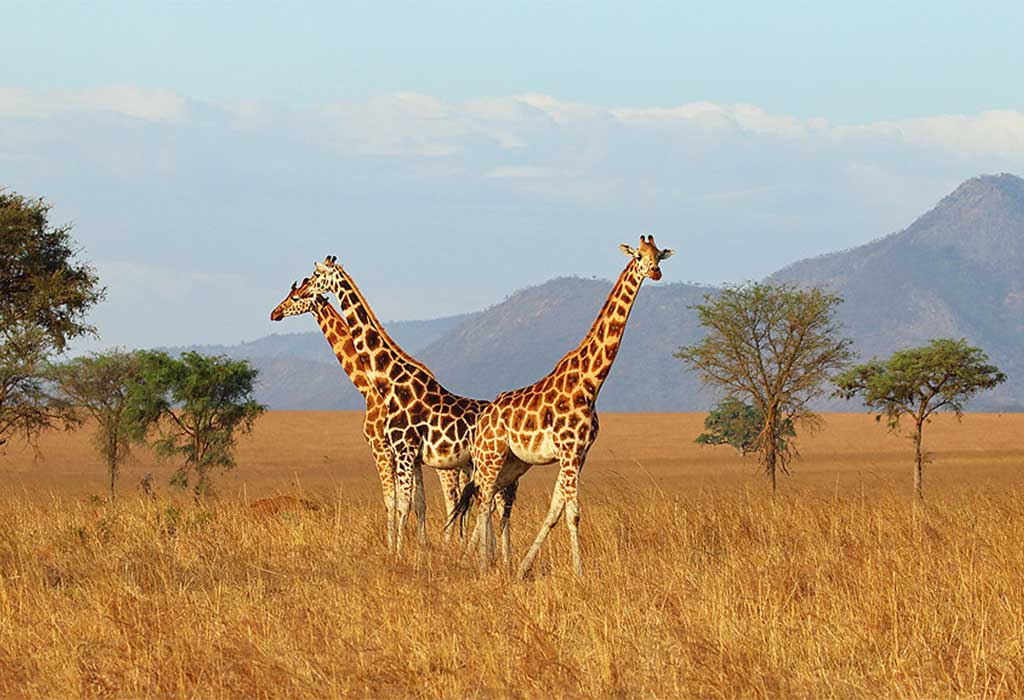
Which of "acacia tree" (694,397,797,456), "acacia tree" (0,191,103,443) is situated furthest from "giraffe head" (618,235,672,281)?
"acacia tree" (694,397,797,456)

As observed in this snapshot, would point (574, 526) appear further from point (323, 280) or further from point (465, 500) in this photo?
point (323, 280)

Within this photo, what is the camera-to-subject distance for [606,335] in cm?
1295

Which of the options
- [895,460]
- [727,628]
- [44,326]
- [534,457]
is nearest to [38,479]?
[44,326]

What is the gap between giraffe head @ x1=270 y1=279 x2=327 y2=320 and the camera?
49.8ft

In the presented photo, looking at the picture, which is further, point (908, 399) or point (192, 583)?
point (908, 399)

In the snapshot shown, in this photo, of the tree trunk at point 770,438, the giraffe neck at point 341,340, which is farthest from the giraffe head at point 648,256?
the tree trunk at point 770,438

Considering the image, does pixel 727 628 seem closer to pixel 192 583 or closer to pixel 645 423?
pixel 192 583

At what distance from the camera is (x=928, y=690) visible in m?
7.90

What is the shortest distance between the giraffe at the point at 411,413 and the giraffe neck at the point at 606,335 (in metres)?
1.45

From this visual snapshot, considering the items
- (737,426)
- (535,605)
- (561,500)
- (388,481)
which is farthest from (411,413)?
(737,426)

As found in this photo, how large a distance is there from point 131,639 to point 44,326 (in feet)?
65.6

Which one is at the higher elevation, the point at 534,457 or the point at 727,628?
the point at 534,457

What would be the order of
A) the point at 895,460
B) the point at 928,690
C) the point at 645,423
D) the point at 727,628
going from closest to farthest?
the point at 928,690 → the point at 727,628 → the point at 895,460 → the point at 645,423

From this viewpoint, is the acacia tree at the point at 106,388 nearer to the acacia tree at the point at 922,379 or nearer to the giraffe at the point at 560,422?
the acacia tree at the point at 922,379
